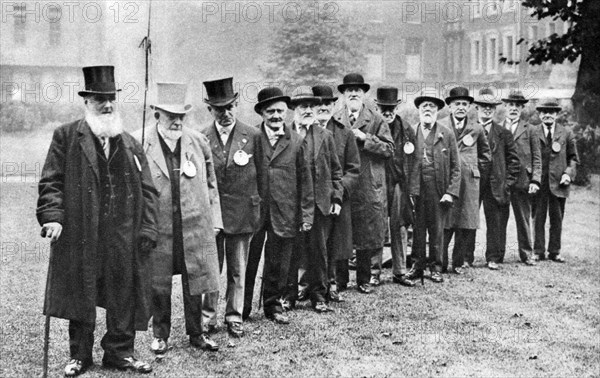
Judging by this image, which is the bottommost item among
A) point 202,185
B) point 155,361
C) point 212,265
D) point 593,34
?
point 155,361

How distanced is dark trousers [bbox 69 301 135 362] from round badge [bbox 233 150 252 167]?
1.80 metres

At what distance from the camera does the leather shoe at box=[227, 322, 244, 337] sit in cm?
750

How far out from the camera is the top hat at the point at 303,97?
8539 millimetres

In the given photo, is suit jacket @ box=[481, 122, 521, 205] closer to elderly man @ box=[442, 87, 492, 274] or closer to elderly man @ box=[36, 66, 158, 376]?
elderly man @ box=[442, 87, 492, 274]

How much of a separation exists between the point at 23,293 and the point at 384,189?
14.6 feet

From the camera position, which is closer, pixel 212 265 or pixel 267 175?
pixel 212 265

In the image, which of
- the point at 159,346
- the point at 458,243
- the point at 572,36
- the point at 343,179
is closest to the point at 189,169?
the point at 159,346

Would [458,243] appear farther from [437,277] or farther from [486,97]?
[486,97]

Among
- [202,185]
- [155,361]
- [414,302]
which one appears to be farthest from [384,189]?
[155,361]

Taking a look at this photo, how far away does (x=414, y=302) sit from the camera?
30.2 ft

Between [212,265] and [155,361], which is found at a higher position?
[212,265]

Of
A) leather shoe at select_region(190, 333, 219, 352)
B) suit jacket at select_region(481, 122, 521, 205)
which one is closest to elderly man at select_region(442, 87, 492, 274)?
suit jacket at select_region(481, 122, 521, 205)

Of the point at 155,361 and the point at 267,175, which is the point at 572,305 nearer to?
the point at 267,175

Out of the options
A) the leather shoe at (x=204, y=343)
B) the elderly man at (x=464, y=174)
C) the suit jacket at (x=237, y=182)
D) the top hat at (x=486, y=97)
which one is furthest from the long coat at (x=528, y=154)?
the leather shoe at (x=204, y=343)
